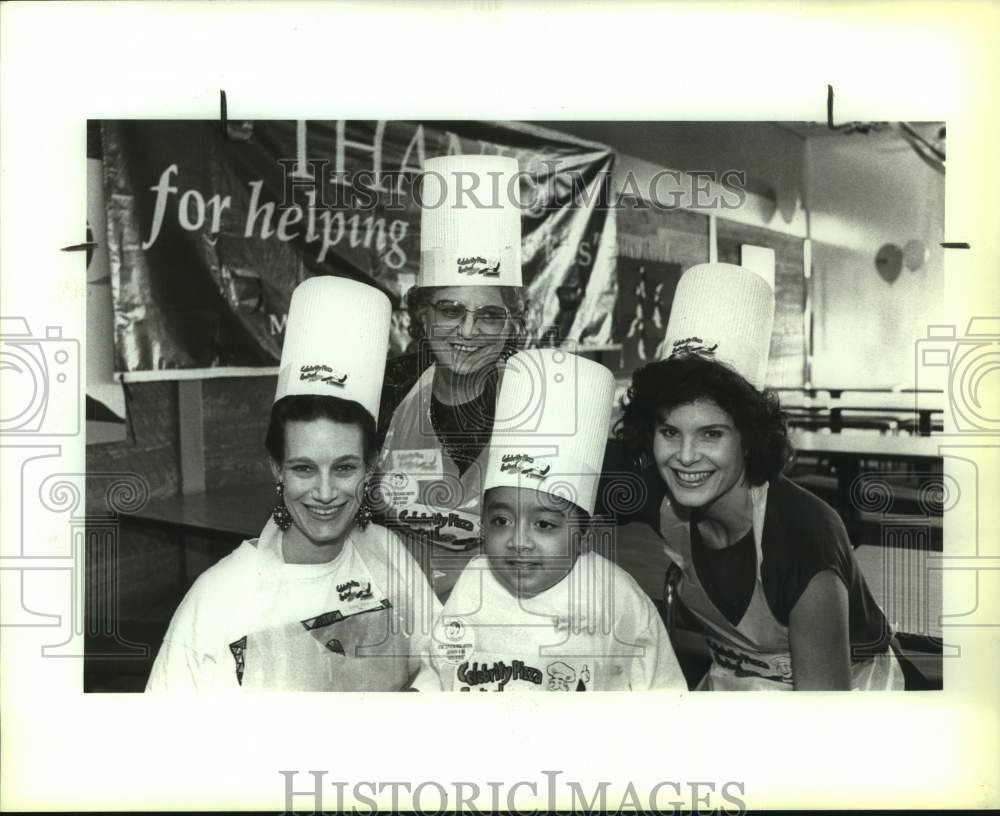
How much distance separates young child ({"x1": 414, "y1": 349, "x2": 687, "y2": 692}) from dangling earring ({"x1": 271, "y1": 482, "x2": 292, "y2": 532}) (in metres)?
0.31

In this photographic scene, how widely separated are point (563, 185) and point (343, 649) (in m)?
0.87

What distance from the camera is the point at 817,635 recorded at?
1831 mm

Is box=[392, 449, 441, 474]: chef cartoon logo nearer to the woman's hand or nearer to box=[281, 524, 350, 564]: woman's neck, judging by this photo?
box=[281, 524, 350, 564]: woman's neck

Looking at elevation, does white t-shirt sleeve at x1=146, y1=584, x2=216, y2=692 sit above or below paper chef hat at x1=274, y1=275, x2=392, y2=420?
below

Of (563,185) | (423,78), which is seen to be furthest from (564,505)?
(423,78)

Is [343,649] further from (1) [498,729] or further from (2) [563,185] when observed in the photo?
(2) [563,185]

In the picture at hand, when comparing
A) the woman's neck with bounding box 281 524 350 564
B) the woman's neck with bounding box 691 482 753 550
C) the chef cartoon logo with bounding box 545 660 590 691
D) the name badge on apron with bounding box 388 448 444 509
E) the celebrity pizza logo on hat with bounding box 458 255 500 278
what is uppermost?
the celebrity pizza logo on hat with bounding box 458 255 500 278

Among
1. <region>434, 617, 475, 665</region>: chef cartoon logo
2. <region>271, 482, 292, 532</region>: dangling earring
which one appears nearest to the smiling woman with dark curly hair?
<region>434, 617, 475, 665</region>: chef cartoon logo

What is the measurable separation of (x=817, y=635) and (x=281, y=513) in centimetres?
94

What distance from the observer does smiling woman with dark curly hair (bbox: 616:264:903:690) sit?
Result: 1812mm

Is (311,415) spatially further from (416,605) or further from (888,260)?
(888,260)

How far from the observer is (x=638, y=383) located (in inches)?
71.7

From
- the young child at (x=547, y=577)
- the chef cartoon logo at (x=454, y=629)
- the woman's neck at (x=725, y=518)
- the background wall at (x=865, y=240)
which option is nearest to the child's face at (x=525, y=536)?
the young child at (x=547, y=577)

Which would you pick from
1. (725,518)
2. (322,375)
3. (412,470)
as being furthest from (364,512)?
(725,518)
